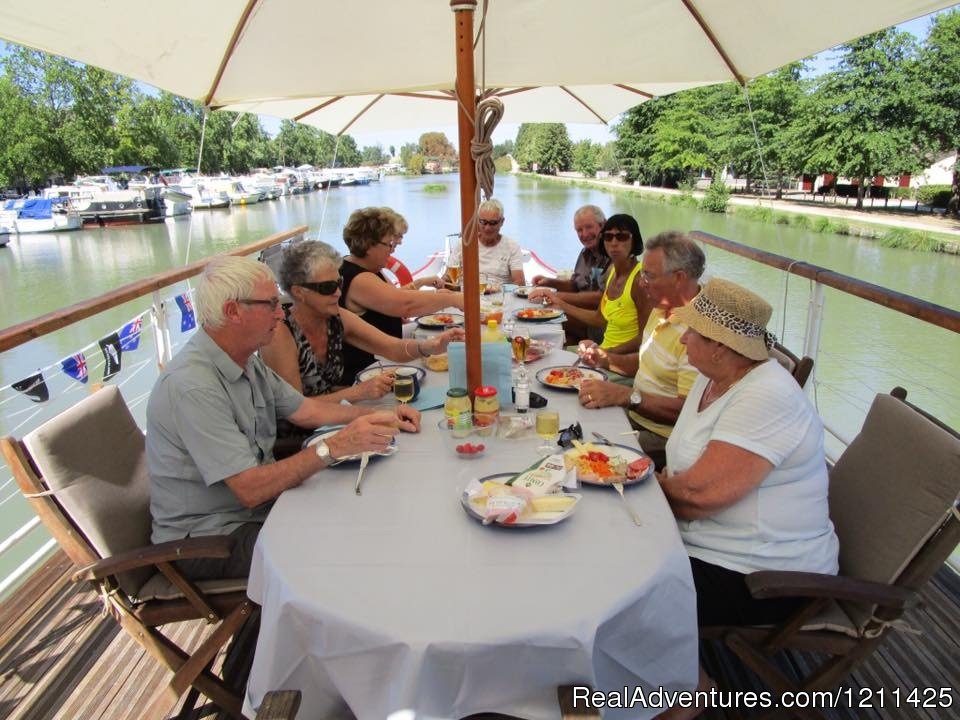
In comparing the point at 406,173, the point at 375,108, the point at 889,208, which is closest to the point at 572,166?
the point at 406,173

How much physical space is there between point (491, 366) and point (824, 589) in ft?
3.49

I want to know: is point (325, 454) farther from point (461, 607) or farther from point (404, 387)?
point (461, 607)

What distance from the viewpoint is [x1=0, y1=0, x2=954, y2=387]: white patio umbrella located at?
1.69m

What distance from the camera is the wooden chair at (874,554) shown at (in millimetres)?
1243

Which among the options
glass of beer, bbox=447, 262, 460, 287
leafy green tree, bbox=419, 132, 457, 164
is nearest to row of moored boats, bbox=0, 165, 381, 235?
glass of beer, bbox=447, 262, 460, 287

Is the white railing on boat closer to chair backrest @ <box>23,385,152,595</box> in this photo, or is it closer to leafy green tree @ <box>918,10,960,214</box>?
chair backrest @ <box>23,385,152,595</box>

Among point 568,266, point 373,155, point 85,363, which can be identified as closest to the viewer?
point 85,363

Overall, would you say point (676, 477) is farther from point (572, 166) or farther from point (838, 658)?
point (572, 166)

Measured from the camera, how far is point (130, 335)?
2980 mm

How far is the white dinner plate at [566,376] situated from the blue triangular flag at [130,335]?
210cm

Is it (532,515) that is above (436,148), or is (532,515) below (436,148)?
below

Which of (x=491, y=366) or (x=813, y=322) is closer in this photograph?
(x=491, y=366)

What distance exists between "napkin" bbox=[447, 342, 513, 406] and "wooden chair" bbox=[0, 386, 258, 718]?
2.75 feet

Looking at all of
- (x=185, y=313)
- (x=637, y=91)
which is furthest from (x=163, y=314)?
(x=637, y=91)
